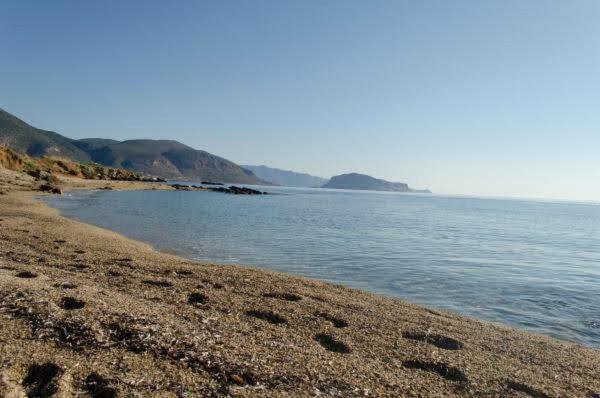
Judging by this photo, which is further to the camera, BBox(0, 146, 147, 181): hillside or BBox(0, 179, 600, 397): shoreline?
BBox(0, 146, 147, 181): hillside

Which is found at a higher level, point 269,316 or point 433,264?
point 269,316

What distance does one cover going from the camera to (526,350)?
35.6 feet

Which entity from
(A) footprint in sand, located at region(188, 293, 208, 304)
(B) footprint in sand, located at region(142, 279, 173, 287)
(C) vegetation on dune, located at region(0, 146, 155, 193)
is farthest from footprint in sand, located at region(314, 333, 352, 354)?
(C) vegetation on dune, located at region(0, 146, 155, 193)

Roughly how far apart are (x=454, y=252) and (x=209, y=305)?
26299mm

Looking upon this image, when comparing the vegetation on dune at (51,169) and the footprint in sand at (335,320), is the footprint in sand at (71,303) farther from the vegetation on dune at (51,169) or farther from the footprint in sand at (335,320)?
the vegetation on dune at (51,169)

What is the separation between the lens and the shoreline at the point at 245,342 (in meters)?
6.55

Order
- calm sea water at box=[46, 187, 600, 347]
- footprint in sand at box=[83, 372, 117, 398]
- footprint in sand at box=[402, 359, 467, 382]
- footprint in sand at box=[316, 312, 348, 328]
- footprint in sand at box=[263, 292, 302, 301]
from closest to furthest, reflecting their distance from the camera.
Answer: footprint in sand at box=[83, 372, 117, 398]
footprint in sand at box=[402, 359, 467, 382]
footprint in sand at box=[316, 312, 348, 328]
footprint in sand at box=[263, 292, 302, 301]
calm sea water at box=[46, 187, 600, 347]

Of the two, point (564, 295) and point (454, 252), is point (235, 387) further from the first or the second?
point (454, 252)

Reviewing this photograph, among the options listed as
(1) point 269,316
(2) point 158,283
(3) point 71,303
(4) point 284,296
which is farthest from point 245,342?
(2) point 158,283

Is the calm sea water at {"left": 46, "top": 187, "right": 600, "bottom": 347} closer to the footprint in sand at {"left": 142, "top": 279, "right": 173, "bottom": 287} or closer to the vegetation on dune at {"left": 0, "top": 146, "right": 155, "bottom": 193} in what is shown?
the footprint in sand at {"left": 142, "top": 279, "right": 173, "bottom": 287}

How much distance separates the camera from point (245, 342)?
8352 millimetres

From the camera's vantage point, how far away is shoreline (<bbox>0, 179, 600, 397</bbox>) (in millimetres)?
6555

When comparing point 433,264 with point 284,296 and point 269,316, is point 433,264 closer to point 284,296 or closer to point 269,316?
point 284,296

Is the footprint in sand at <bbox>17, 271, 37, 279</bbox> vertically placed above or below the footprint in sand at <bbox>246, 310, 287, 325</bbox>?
above
